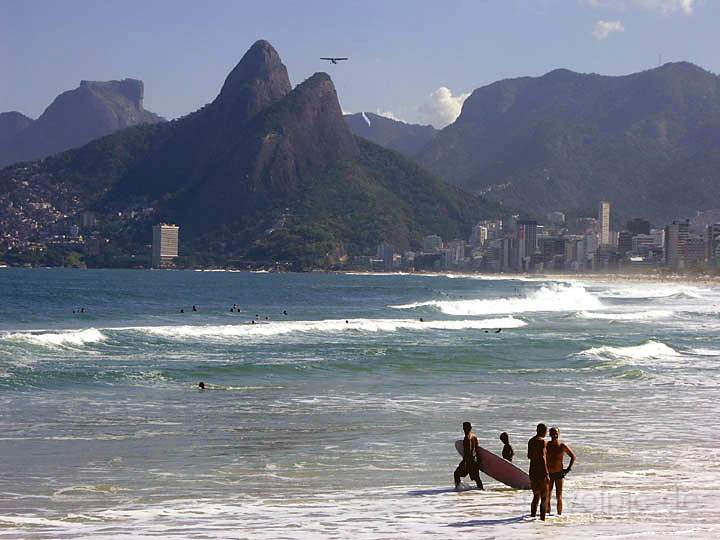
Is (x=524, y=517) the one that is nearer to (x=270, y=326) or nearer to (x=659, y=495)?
(x=659, y=495)

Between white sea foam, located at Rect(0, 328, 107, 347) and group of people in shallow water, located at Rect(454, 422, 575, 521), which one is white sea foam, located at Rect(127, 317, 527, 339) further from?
group of people in shallow water, located at Rect(454, 422, 575, 521)

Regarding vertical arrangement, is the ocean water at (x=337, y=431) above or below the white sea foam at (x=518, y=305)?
below

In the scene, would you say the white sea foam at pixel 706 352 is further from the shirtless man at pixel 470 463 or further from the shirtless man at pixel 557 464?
the shirtless man at pixel 557 464

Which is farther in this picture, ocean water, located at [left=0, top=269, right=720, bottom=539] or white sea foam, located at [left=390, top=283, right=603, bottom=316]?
white sea foam, located at [left=390, top=283, right=603, bottom=316]

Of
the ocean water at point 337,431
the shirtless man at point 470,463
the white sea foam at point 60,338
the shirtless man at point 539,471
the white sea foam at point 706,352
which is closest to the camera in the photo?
the shirtless man at point 539,471

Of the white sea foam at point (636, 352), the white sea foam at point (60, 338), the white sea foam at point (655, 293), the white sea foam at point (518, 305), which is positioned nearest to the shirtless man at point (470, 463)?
the white sea foam at point (636, 352)

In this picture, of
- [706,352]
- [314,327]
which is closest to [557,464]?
[706,352]

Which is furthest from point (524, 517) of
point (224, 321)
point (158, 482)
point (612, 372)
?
point (224, 321)

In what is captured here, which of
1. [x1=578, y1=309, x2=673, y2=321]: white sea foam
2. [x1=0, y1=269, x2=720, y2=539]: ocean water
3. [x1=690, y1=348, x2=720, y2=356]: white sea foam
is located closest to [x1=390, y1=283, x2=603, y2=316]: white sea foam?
[x1=578, y1=309, x2=673, y2=321]: white sea foam

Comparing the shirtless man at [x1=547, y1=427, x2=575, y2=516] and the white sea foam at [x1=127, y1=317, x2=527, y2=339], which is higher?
the shirtless man at [x1=547, y1=427, x2=575, y2=516]
